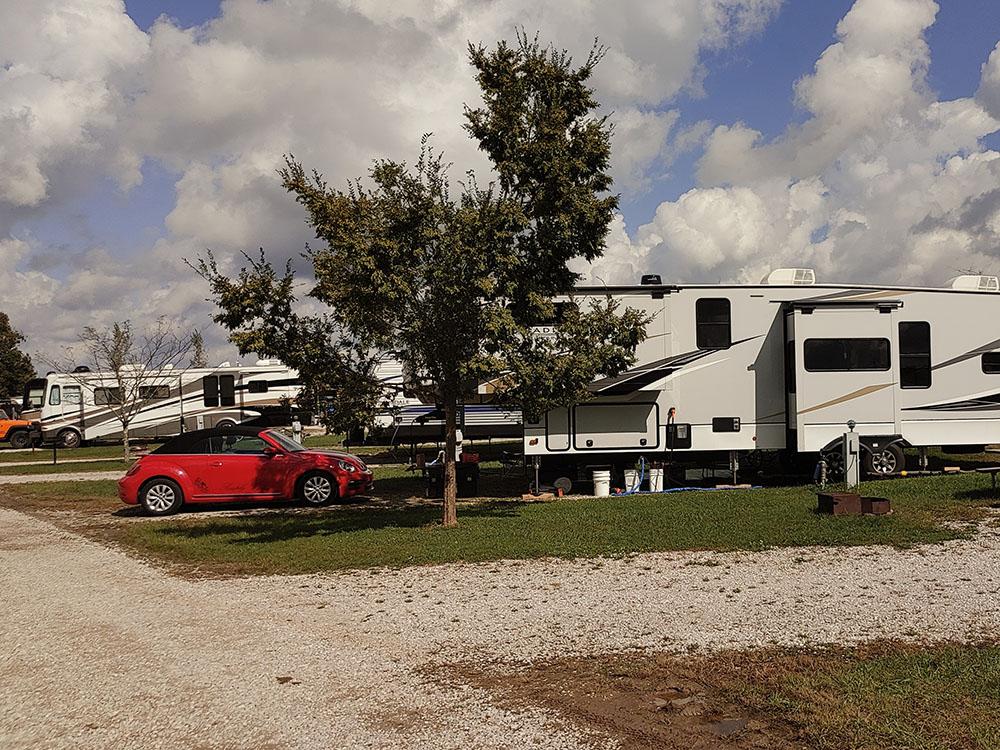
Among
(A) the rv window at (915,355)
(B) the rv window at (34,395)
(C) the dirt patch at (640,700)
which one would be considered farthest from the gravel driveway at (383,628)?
(B) the rv window at (34,395)

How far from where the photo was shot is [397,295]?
9898mm

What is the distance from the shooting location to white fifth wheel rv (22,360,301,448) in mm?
32125

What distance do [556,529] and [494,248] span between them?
3.64 m

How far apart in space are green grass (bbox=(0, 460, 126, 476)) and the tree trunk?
612 inches

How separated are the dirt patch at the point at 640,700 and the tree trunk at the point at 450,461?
18.1 feet

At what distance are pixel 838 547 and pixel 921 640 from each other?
3646 mm

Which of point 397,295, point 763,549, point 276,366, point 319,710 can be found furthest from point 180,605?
point 276,366

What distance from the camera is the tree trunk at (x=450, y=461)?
11.1 meters

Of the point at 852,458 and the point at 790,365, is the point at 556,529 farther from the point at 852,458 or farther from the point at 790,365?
the point at 790,365

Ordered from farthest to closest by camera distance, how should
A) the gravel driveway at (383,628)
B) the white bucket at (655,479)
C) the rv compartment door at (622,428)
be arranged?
the white bucket at (655,479) < the rv compartment door at (622,428) < the gravel driveway at (383,628)

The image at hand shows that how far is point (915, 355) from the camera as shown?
15.4 metres

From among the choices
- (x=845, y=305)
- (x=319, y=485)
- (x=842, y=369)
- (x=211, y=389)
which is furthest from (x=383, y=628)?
(x=211, y=389)

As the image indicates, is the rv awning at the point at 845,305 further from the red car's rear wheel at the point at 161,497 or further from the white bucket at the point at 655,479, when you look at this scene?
the red car's rear wheel at the point at 161,497

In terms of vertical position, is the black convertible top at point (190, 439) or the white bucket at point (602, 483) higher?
the black convertible top at point (190, 439)
